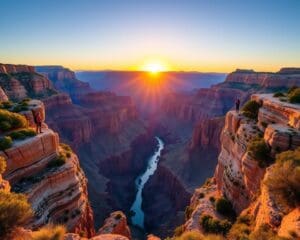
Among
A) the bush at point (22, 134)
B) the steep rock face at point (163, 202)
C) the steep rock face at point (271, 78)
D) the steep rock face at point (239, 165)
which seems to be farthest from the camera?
the steep rock face at point (271, 78)

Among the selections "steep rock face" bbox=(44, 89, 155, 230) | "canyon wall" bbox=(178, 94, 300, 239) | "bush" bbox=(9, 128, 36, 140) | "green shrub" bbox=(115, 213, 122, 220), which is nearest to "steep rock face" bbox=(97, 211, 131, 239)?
"green shrub" bbox=(115, 213, 122, 220)

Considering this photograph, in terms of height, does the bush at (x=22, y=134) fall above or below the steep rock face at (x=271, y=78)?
below

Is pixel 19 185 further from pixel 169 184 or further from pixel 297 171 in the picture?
pixel 169 184

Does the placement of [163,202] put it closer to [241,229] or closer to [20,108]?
[20,108]

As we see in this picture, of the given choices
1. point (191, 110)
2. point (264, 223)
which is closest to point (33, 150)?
point (264, 223)

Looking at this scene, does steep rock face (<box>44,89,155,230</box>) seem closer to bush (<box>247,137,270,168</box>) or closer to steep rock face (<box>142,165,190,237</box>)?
steep rock face (<box>142,165,190,237</box>)

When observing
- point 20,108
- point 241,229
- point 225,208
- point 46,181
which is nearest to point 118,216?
point 46,181

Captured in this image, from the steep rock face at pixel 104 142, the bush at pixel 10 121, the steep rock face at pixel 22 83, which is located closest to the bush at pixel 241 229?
the bush at pixel 10 121

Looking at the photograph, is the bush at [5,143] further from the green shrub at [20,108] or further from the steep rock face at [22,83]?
the steep rock face at [22,83]
